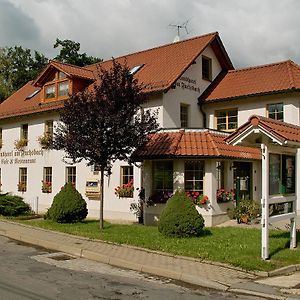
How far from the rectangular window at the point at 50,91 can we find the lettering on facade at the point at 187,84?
25.3ft

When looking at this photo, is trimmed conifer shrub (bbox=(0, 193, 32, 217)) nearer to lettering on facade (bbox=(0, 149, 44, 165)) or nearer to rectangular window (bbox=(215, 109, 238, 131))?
lettering on facade (bbox=(0, 149, 44, 165))

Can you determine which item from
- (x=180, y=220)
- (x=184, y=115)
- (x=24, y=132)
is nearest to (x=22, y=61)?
(x=24, y=132)

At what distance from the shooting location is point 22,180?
26297mm

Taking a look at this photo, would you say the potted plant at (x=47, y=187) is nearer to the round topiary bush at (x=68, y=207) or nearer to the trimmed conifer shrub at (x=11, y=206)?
the trimmed conifer shrub at (x=11, y=206)

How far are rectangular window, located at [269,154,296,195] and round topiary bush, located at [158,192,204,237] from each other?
2.93m

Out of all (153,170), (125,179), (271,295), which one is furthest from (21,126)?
(271,295)

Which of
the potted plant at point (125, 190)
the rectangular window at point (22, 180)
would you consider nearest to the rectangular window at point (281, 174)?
the potted plant at point (125, 190)

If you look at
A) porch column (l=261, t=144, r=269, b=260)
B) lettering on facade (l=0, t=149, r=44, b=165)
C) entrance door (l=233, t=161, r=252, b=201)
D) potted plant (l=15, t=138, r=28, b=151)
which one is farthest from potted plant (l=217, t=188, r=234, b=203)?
potted plant (l=15, t=138, r=28, b=151)

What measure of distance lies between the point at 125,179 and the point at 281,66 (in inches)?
373

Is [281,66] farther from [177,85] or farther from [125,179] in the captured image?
[125,179]

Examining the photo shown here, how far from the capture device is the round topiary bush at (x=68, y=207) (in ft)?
56.0

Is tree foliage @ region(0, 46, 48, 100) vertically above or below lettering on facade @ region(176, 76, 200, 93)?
above

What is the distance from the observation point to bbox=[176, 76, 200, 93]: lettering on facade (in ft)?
68.2

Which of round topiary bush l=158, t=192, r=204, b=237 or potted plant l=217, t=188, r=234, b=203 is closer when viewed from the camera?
round topiary bush l=158, t=192, r=204, b=237
